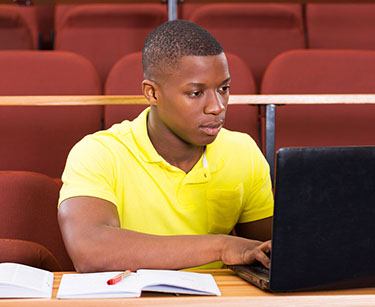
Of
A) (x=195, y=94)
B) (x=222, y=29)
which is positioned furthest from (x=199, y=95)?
(x=222, y=29)

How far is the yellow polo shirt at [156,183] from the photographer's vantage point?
577mm

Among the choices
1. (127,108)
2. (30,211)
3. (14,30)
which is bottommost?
(30,211)

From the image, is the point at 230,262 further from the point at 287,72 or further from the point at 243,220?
the point at 287,72

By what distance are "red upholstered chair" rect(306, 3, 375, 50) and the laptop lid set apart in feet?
3.04

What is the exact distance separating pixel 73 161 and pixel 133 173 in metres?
0.07

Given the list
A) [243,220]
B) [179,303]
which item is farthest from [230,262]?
[243,220]

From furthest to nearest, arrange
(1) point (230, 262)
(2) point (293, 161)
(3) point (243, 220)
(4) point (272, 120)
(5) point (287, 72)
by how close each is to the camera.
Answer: (5) point (287, 72)
(4) point (272, 120)
(3) point (243, 220)
(1) point (230, 262)
(2) point (293, 161)

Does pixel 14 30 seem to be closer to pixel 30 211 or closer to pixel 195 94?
pixel 30 211

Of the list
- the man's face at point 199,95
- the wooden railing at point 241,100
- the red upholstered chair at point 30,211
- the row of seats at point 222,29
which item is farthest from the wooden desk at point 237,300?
the row of seats at point 222,29

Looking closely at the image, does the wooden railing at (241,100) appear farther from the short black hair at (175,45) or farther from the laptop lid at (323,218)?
the laptop lid at (323,218)

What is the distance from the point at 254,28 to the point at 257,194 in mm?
612

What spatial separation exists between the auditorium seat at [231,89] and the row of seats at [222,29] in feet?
0.60

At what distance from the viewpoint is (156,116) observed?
612 millimetres

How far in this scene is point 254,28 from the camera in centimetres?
117
